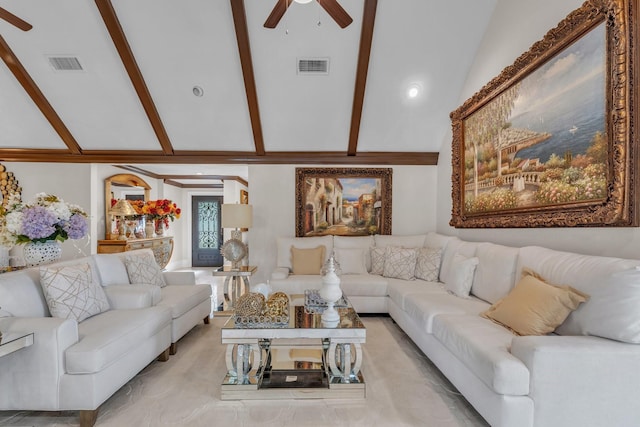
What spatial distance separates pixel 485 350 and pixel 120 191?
21.4 ft

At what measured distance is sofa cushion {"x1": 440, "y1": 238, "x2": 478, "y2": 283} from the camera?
3418mm

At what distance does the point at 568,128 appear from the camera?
237 cm

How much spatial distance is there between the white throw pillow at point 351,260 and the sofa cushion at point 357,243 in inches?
3.0

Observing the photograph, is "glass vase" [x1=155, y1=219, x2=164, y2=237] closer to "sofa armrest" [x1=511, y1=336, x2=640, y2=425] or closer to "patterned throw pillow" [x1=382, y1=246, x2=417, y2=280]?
"patterned throw pillow" [x1=382, y1=246, x2=417, y2=280]

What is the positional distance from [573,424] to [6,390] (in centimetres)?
319

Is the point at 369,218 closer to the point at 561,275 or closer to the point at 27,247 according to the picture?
the point at 561,275

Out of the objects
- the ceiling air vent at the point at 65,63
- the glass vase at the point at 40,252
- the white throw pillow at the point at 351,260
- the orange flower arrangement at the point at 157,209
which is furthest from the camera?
the orange flower arrangement at the point at 157,209

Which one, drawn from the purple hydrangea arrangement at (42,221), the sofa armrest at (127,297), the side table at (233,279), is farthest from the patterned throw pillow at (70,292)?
the side table at (233,279)

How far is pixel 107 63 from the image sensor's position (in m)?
3.89

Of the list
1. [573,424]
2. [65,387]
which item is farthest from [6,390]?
[573,424]

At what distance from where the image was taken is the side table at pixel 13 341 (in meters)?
1.62

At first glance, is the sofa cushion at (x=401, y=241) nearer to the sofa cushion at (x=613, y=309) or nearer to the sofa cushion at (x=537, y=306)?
the sofa cushion at (x=537, y=306)

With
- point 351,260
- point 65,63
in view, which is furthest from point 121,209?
point 351,260

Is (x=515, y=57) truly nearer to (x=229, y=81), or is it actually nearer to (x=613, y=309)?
(x=613, y=309)
